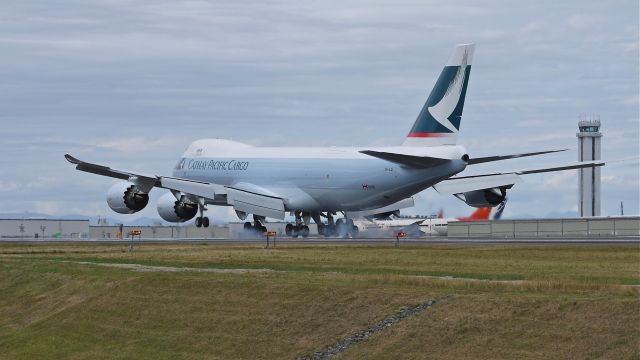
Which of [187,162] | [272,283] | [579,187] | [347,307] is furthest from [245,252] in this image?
[579,187]

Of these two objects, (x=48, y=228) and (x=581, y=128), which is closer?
(x=48, y=228)

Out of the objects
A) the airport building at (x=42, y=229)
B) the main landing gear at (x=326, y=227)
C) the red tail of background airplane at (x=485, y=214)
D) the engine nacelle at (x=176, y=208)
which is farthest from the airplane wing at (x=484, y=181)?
the red tail of background airplane at (x=485, y=214)

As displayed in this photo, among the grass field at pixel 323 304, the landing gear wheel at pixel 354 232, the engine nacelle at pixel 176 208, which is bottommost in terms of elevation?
the grass field at pixel 323 304

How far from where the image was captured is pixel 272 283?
41.5 metres

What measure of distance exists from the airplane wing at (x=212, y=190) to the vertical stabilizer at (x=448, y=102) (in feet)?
42.9

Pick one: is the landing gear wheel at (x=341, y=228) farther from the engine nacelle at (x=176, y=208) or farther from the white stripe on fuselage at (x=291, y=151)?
the engine nacelle at (x=176, y=208)

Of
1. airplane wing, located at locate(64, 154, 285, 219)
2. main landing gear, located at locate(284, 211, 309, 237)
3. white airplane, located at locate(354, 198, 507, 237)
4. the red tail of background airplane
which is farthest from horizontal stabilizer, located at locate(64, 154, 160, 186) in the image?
the red tail of background airplane

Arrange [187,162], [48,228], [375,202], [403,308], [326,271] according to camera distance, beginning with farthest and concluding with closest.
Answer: [48,228], [187,162], [375,202], [326,271], [403,308]

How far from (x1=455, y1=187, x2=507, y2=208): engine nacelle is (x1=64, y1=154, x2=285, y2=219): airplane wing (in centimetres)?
1287

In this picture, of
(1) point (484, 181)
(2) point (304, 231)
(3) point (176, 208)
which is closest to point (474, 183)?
(1) point (484, 181)

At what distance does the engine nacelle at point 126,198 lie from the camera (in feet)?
261

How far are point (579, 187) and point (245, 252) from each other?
96276mm

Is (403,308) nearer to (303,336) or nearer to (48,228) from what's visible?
(303,336)

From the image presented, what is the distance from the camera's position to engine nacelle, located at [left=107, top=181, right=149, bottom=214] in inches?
3130
